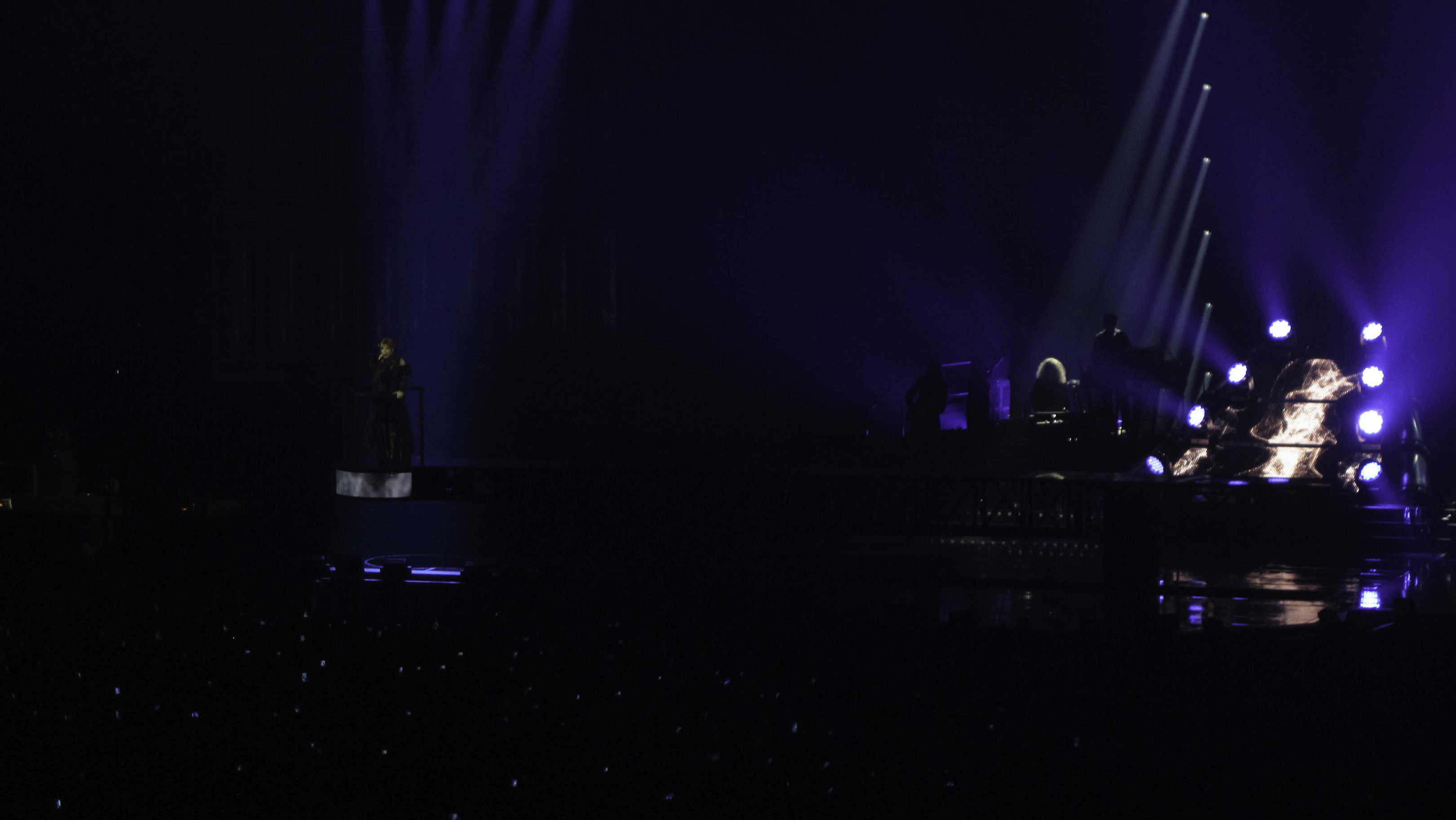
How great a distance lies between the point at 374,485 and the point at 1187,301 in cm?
910

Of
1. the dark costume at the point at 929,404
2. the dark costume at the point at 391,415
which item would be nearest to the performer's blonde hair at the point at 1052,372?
the dark costume at the point at 929,404

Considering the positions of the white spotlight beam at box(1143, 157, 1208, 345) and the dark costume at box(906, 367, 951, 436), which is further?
the white spotlight beam at box(1143, 157, 1208, 345)

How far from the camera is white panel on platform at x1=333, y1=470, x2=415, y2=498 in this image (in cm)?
741

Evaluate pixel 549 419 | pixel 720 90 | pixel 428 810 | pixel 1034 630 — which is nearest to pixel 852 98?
pixel 720 90

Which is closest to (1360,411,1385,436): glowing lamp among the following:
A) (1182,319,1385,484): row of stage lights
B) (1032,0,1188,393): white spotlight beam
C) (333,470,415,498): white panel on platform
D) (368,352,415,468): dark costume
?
(1182,319,1385,484): row of stage lights

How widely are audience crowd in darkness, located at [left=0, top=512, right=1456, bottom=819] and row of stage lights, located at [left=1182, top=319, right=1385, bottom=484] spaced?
435cm

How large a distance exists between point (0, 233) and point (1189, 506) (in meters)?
8.61

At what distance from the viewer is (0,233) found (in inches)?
362

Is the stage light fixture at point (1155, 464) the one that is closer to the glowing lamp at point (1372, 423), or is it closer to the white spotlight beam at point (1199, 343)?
the glowing lamp at point (1372, 423)

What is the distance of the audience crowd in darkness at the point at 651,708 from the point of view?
2.66 meters

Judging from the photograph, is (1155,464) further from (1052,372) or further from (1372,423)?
(1372,423)

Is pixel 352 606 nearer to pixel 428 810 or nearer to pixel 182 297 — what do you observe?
pixel 428 810

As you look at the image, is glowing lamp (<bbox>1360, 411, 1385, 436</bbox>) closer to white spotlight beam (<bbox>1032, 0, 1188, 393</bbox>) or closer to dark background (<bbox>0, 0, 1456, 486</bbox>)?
dark background (<bbox>0, 0, 1456, 486</bbox>)

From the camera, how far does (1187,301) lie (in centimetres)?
1324
